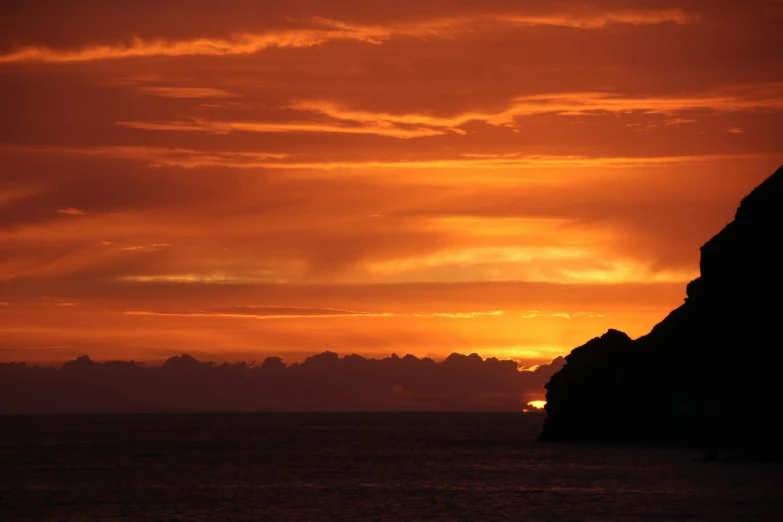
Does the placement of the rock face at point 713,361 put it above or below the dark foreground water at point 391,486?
above

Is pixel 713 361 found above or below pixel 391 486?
above

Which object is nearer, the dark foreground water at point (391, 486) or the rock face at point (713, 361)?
the dark foreground water at point (391, 486)

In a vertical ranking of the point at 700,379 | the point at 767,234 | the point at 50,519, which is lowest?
the point at 50,519

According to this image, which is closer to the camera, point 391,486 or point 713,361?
point 391,486

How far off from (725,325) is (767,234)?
12.1 meters

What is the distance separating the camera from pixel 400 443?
18375 centimetres

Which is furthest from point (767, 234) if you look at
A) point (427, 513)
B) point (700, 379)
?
point (427, 513)

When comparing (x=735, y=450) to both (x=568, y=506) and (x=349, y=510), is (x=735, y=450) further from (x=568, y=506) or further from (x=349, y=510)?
(x=349, y=510)

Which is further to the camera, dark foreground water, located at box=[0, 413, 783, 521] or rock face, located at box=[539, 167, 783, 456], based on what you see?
rock face, located at box=[539, 167, 783, 456]

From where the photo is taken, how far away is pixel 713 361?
4434 inches

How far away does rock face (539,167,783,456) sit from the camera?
102 metres

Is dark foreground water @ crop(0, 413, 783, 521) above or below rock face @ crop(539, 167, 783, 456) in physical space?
below

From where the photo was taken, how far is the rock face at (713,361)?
102 metres

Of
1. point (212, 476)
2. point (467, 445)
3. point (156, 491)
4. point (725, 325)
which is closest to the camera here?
point (156, 491)
